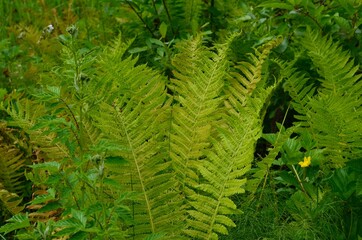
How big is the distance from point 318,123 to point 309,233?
16.1 inches

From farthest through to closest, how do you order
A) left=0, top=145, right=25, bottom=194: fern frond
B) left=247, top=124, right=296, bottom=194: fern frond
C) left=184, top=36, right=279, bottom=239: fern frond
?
1. left=0, top=145, right=25, bottom=194: fern frond
2. left=247, top=124, right=296, bottom=194: fern frond
3. left=184, top=36, right=279, bottom=239: fern frond

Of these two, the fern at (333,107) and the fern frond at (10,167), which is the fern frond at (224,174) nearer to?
the fern at (333,107)

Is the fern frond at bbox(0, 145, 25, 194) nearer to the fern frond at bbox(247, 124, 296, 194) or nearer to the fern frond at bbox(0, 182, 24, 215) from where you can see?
the fern frond at bbox(0, 182, 24, 215)

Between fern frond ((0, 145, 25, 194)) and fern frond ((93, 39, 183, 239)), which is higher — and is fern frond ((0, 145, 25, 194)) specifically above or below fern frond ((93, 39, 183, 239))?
below

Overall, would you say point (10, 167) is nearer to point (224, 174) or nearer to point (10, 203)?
point (10, 203)

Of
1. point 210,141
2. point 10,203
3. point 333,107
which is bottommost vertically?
point 10,203

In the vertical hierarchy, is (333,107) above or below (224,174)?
above

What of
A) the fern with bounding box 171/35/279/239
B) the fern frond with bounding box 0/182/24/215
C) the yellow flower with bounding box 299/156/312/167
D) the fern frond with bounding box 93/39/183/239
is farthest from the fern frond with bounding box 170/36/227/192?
the fern frond with bounding box 0/182/24/215

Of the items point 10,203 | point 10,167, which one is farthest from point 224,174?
point 10,167

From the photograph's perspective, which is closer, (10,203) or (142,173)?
(142,173)

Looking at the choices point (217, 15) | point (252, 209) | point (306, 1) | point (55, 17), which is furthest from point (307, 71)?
point (55, 17)

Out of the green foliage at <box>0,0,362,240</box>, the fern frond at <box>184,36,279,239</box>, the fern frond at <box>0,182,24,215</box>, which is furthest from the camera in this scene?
the fern frond at <box>0,182,24,215</box>

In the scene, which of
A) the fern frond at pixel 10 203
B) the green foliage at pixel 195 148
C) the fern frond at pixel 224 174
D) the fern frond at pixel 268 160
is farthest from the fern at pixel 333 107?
the fern frond at pixel 10 203

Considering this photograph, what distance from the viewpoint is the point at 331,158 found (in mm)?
2371
